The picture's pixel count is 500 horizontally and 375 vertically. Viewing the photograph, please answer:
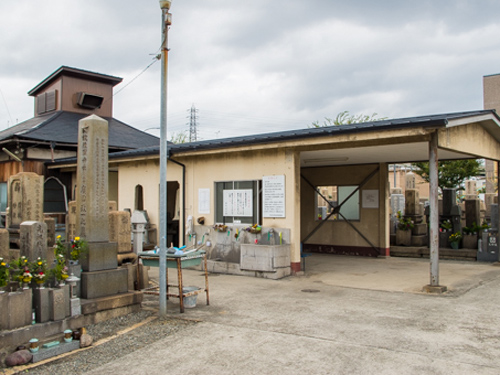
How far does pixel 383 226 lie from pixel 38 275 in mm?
10812

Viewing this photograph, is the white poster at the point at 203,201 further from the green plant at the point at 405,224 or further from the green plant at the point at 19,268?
the green plant at the point at 405,224

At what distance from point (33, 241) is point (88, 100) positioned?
57.2ft

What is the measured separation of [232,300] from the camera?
8133mm

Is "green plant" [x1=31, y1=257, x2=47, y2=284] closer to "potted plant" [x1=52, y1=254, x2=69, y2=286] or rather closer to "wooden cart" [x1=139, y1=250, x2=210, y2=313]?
"potted plant" [x1=52, y1=254, x2=69, y2=286]

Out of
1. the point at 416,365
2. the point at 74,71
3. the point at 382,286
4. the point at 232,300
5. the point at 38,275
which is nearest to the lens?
the point at 416,365

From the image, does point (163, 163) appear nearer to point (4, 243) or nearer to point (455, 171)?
point (4, 243)

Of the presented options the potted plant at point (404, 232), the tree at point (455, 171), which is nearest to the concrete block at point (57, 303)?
the potted plant at point (404, 232)

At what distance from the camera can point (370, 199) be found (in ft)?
47.8

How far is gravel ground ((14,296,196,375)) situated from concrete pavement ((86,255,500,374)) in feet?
0.74

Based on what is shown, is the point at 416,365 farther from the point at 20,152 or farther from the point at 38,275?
the point at 20,152

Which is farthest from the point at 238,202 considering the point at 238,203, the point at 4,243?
the point at 4,243

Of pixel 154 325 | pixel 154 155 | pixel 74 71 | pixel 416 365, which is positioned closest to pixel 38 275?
pixel 154 325

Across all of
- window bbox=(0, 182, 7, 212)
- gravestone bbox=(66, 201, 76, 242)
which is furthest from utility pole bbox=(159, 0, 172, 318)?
window bbox=(0, 182, 7, 212)

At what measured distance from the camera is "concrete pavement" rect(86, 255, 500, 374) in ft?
16.0
